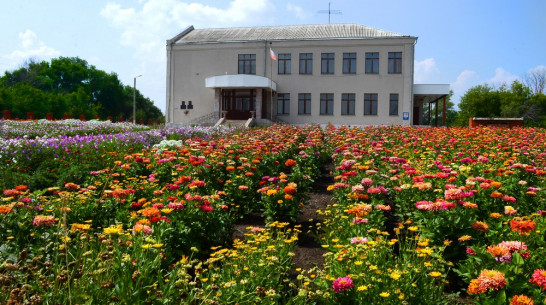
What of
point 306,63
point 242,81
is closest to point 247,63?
point 242,81

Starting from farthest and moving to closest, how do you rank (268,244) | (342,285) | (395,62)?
1. (395,62)
2. (268,244)
3. (342,285)

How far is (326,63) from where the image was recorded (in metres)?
34.9

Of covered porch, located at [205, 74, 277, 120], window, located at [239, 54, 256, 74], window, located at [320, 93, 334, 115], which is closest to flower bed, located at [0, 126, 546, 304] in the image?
covered porch, located at [205, 74, 277, 120]

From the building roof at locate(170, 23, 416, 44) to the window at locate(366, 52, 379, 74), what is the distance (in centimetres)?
141

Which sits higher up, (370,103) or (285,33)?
(285,33)

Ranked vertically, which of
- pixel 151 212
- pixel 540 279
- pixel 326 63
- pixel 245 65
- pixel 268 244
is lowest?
pixel 268 244

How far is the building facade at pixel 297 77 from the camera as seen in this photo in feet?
111

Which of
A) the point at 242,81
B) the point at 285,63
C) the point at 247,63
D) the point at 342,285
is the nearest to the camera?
the point at 342,285

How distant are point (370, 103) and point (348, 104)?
1770mm

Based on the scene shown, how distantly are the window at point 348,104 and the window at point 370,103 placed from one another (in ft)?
3.43

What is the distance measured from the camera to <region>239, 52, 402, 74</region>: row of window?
34.0 metres

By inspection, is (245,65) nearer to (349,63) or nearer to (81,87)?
(349,63)

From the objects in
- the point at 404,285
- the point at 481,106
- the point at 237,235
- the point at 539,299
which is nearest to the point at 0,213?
the point at 237,235

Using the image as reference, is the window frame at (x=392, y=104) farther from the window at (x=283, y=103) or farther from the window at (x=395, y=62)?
the window at (x=283, y=103)
